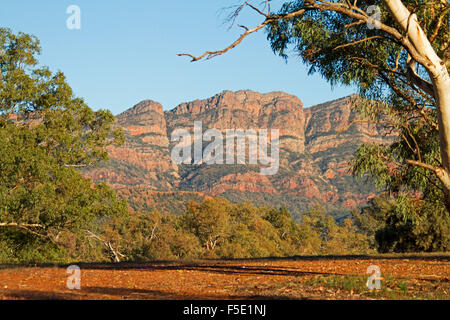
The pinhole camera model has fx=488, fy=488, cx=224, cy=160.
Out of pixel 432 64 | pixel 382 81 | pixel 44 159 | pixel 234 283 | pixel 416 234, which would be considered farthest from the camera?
pixel 416 234

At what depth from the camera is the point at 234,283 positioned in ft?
24.5

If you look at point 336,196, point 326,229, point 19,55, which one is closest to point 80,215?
point 19,55

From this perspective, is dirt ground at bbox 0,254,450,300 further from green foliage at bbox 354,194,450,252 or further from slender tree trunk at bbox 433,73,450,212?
green foliage at bbox 354,194,450,252

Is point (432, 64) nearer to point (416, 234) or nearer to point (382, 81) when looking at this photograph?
point (382, 81)

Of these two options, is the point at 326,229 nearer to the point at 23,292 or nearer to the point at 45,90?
the point at 45,90

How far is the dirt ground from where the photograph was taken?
19.6 feet

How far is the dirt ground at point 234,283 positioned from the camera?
596 cm

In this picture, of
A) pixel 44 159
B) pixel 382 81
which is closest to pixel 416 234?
pixel 382 81

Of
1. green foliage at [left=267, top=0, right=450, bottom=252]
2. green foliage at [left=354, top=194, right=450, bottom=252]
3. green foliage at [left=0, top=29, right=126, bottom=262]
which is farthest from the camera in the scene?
green foliage at [left=354, top=194, right=450, bottom=252]

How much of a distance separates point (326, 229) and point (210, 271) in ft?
256

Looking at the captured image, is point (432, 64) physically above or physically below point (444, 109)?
above

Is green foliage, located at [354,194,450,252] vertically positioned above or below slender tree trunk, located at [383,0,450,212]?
→ below

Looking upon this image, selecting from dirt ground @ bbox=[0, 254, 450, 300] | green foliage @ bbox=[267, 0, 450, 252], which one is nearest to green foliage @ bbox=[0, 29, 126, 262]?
dirt ground @ bbox=[0, 254, 450, 300]

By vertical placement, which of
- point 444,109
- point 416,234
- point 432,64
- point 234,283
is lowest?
point 416,234
